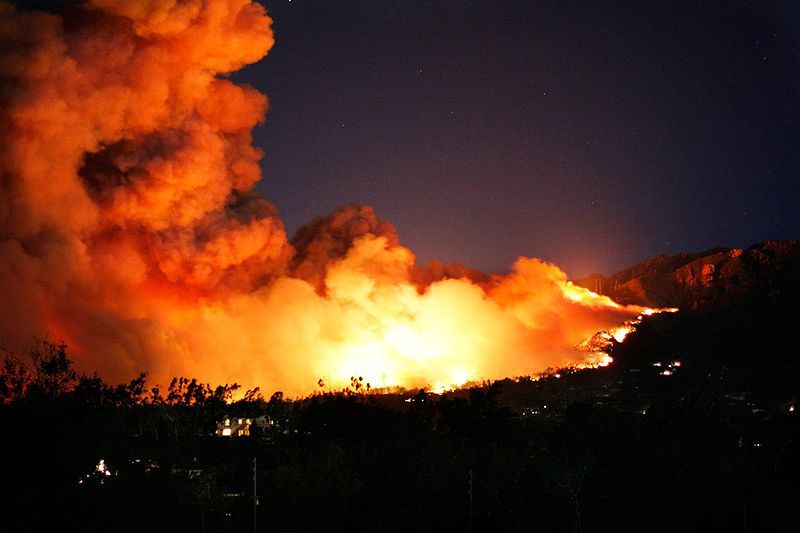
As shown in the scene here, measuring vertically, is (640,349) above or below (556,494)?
above

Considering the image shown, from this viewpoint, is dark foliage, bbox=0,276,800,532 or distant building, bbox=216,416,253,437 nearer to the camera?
dark foliage, bbox=0,276,800,532

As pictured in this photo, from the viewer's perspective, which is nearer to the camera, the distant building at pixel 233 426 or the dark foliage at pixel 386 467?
the dark foliage at pixel 386 467

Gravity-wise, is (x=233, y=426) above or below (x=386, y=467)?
above

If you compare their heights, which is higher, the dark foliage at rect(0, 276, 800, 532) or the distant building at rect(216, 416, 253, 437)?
the distant building at rect(216, 416, 253, 437)

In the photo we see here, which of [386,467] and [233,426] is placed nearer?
[386,467]

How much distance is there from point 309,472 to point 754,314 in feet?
164

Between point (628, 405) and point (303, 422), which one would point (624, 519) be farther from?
point (628, 405)

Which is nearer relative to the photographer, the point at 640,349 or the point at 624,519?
the point at 624,519

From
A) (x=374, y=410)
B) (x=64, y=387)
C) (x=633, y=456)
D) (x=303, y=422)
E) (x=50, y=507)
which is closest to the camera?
(x=50, y=507)

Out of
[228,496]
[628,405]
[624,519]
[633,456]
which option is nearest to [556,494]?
[624,519]

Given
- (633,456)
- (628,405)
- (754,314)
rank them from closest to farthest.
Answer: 1. (633,456)
2. (628,405)
3. (754,314)

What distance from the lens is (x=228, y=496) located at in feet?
64.8

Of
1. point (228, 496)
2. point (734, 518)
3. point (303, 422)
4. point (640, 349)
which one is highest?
point (640, 349)

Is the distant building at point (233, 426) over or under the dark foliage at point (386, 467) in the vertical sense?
over
